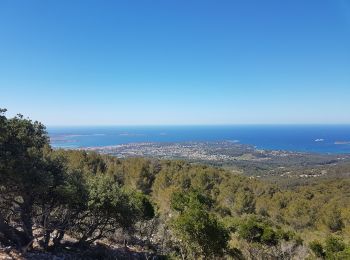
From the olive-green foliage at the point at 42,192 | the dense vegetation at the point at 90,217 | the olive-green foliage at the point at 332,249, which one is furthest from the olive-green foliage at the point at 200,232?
the olive-green foliage at the point at 332,249

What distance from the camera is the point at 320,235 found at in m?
31.7

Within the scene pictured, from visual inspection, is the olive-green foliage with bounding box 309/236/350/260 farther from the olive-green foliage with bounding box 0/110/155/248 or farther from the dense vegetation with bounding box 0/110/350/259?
the olive-green foliage with bounding box 0/110/155/248

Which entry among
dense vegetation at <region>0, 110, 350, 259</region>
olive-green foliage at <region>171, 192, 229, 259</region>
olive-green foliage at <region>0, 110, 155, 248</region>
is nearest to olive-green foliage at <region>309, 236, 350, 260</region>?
dense vegetation at <region>0, 110, 350, 259</region>

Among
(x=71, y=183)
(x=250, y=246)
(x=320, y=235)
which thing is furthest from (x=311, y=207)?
(x=71, y=183)

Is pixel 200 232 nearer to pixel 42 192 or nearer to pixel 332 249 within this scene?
pixel 42 192

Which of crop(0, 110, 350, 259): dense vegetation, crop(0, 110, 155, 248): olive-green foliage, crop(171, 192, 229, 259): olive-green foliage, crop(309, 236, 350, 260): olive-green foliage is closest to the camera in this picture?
crop(0, 110, 155, 248): olive-green foliage

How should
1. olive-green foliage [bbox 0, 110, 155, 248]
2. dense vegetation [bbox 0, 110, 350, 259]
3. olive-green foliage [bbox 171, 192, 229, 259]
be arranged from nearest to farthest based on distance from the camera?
olive-green foliage [bbox 0, 110, 155, 248], dense vegetation [bbox 0, 110, 350, 259], olive-green foliage [bbox 171, 192, 229, 259]

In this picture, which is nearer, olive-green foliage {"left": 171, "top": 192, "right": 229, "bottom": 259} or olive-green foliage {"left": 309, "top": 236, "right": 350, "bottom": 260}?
olive-green foliage {"left": 171, "top": 192, "right": 229, "bottom": 259}

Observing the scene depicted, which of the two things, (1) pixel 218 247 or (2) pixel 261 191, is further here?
(2) pixel 261 191

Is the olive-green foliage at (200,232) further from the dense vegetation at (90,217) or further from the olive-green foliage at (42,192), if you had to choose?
the olive-green foliage at (42,192)

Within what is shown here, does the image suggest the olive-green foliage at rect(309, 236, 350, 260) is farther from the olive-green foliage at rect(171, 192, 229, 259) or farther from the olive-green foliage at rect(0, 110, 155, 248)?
the olive-green foliage at rect(0, 110, 155, 248)

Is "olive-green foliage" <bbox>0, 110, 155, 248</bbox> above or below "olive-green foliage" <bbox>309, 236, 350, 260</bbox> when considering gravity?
above

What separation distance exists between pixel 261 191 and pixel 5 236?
3871 centimetres

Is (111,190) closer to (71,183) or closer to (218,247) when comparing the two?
(71,183)
